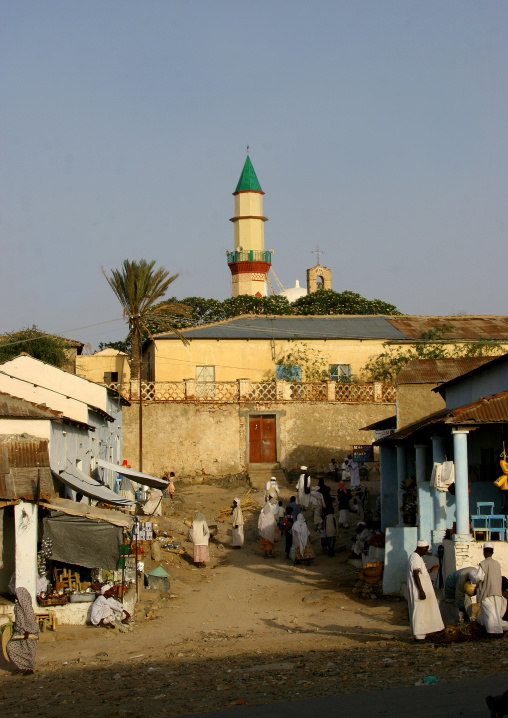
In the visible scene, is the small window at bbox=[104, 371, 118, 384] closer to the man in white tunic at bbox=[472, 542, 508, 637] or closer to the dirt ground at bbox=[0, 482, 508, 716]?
the dirt ground at bbox=[0, 482, 508, 716]

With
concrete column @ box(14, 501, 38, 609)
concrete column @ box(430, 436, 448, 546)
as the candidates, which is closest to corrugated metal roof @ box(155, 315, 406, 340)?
concrete column @ box(430, 436, 448, 546)

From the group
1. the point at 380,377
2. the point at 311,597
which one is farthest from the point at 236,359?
the point at 311,597

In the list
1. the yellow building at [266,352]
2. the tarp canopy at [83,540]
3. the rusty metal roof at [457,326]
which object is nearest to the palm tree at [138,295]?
the yellow building at [266,352]

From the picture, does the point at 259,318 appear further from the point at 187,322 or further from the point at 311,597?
the point at 311,597

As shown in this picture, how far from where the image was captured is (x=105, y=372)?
37.2 m

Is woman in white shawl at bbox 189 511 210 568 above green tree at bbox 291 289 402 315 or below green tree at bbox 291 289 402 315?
below

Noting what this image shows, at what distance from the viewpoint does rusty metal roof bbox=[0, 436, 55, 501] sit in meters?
13.6

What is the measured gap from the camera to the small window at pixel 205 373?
34094mm

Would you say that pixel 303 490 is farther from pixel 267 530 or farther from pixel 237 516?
pixel 267 530

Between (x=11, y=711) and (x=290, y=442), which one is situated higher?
(x=290, y=442)

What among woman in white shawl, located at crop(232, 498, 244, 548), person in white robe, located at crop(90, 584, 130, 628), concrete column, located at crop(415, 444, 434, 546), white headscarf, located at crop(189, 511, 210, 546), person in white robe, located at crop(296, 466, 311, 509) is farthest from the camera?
person in white robe, located at crop(296, 466, 311, 509)

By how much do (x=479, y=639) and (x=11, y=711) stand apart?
5675mm

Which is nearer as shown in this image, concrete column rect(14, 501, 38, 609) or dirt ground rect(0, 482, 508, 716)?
dirt ground rect(0, 482, 508, 716)

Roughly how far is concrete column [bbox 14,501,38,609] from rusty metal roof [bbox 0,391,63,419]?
174 centimetres
